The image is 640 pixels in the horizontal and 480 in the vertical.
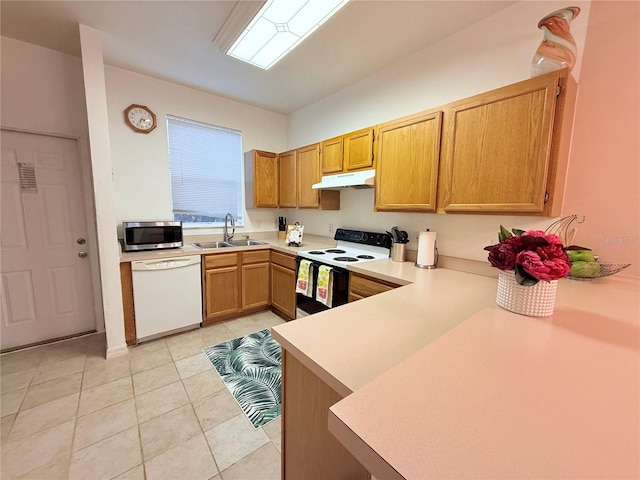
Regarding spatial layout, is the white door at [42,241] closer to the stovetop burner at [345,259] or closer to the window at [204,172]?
the window at [204,172]

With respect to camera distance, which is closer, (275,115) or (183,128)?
(183,128)

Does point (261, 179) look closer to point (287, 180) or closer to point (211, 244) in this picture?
point (287, 180)

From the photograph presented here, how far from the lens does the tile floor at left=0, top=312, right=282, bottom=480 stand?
1.35 metres

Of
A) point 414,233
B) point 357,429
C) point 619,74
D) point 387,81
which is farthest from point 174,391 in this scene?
point 619,74

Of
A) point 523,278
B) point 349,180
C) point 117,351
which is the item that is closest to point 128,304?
point 117,351

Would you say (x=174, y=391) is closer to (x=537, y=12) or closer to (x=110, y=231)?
(x=110, y=231)

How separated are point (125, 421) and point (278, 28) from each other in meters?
2.86

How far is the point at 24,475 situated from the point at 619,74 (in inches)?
149

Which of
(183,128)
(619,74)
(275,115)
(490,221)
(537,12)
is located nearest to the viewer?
(619,74)

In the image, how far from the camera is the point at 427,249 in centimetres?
203

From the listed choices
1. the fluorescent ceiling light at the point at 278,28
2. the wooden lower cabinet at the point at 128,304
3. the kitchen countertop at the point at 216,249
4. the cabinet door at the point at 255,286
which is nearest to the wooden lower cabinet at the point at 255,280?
the cabinet door at the point at 255,286

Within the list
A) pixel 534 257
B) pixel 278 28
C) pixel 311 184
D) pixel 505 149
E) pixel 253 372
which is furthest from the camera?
pixel 311 184

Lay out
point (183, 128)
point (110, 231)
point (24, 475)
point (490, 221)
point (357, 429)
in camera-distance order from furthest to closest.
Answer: point (183, 128)
point (110, 231)
point (490, 221)
point (24, 475)
point (357, 429)

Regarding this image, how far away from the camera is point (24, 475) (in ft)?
4.24
